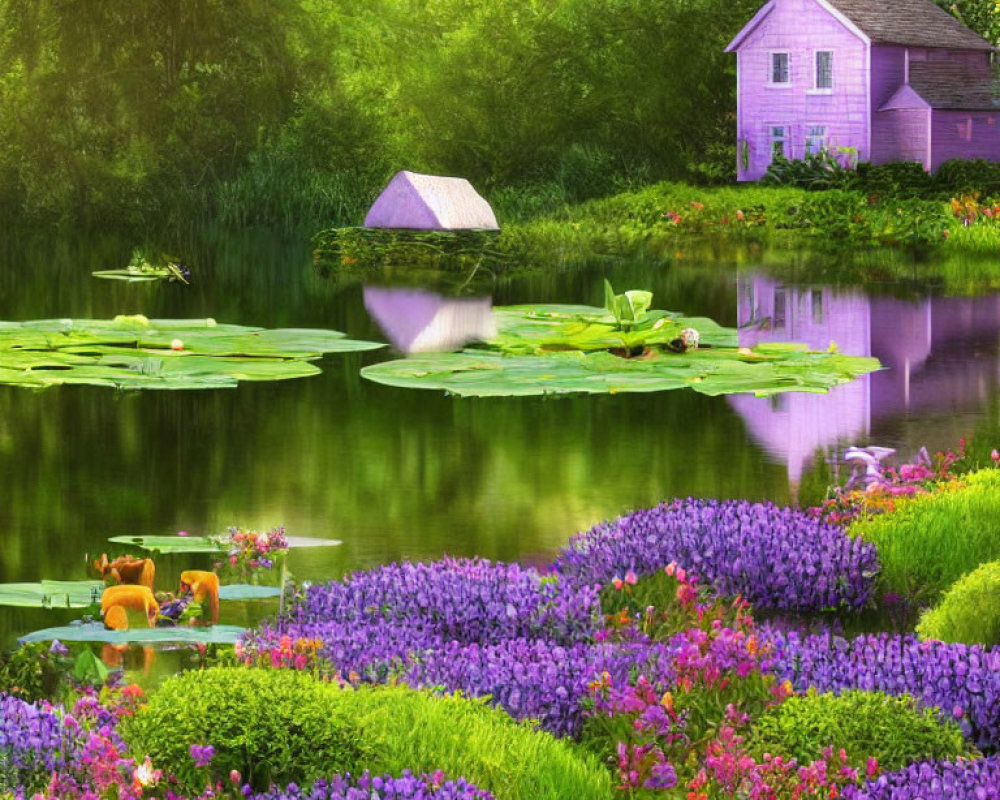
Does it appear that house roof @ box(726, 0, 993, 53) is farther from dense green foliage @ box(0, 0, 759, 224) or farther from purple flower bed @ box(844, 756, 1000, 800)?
purple flower bed @ box(844, 756, 1000, 800)

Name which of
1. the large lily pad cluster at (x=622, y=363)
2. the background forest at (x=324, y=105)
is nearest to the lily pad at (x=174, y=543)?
the large lily pad cluster at (x=622, y=363)

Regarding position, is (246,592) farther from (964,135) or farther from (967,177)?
(964,135)

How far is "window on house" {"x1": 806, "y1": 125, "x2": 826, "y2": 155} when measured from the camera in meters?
45.2

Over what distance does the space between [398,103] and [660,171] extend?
24.2 ft

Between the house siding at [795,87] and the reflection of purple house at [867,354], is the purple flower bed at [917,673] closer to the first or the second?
the reflection of purple house at [867,354]

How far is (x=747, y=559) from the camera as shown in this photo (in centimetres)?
820

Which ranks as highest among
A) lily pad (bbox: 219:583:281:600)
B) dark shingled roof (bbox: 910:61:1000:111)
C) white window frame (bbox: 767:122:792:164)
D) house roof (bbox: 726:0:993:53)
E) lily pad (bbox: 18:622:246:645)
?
house roof (bbox: 726:0:993:53)

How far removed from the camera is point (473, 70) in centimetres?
4644

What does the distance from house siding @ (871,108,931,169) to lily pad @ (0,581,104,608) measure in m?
37.9

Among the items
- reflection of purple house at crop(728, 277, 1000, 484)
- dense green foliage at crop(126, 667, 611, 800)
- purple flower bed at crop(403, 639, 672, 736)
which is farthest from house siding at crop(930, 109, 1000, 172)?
dense green foliage at crop(126, 667, 611, 800)

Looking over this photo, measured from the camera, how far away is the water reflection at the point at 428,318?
1831 cm

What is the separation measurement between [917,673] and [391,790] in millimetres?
2020

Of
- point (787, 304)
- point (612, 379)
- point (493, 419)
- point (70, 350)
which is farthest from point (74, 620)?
point (787, 304)

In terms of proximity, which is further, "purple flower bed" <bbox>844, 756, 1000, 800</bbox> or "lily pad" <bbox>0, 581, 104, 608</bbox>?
"lily pad" <bbox>0, 581, 104, 608</bbox>
